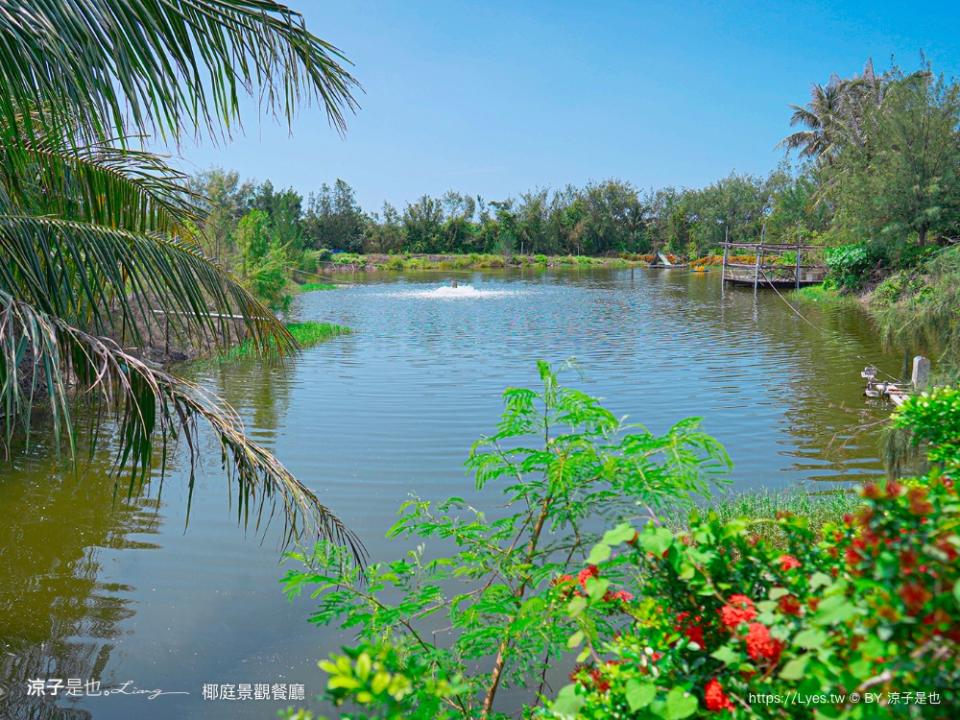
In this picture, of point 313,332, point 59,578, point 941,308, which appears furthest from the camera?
point 313,332

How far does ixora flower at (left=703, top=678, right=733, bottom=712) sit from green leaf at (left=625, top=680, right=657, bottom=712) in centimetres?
11

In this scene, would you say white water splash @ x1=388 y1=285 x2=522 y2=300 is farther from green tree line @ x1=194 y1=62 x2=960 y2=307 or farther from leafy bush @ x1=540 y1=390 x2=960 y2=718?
leafy bush @ x1=540 y1=390 x2=960 y2=718

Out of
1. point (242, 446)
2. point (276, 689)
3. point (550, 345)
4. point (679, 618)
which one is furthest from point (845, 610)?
point (550, 345)

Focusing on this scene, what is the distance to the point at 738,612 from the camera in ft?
4.95

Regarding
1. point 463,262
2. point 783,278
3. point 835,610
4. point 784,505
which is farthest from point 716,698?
point 463,262

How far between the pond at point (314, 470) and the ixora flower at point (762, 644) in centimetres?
319

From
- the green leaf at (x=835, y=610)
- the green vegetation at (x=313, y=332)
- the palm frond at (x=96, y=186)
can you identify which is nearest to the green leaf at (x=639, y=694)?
the green leaf at (x=835, y=610)

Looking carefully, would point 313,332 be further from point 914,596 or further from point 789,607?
point 914,596

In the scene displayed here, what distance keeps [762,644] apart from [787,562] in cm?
35

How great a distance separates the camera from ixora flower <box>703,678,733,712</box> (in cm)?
147

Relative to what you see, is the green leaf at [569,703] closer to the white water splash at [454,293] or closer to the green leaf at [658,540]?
the green leaf at [658,540]

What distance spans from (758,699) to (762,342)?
58.2 ft

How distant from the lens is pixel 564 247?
7525cm

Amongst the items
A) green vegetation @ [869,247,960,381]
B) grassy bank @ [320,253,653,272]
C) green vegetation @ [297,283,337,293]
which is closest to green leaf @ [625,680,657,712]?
green vegetation @ [869,247,960,381]
